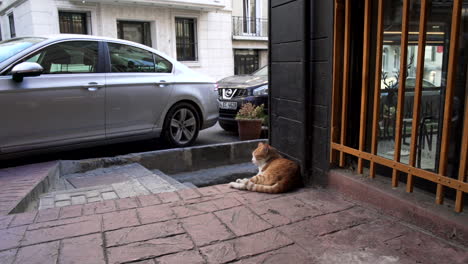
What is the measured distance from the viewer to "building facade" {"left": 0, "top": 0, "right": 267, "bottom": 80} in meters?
16.0

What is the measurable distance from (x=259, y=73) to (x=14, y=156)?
564 centimetres

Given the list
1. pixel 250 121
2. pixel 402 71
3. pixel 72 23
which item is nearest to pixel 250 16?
pixel 72 23

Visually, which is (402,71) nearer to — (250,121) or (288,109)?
(288,109)

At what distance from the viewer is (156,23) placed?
18.2 meters

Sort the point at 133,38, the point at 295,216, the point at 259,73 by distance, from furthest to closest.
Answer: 1. the point at 133,38
2. the point at 259,73
3. the point at 295,216

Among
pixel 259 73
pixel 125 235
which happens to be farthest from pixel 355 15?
pixel 259 73

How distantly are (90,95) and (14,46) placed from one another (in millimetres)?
1066

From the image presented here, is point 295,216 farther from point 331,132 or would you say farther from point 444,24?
point 444,24

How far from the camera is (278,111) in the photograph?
13.3ft

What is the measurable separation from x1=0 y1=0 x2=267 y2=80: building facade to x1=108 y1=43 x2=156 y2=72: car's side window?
39.1 feet

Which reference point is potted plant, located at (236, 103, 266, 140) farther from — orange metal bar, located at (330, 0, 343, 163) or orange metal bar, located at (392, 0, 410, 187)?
orange metal bar, located at (392, 0, 410, 187)

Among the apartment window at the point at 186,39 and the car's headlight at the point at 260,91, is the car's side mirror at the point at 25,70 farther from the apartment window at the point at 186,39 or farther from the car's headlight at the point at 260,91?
the apartment window at the point at 186,39

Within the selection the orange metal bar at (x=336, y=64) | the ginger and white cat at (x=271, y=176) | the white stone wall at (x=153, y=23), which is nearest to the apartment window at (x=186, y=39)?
the white stone wall at (x=153, y=23)

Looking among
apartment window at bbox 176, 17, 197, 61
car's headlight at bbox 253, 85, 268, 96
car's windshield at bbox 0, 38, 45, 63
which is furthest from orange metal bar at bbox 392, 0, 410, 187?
apartment window at bbox 176, 17, 197, 61
